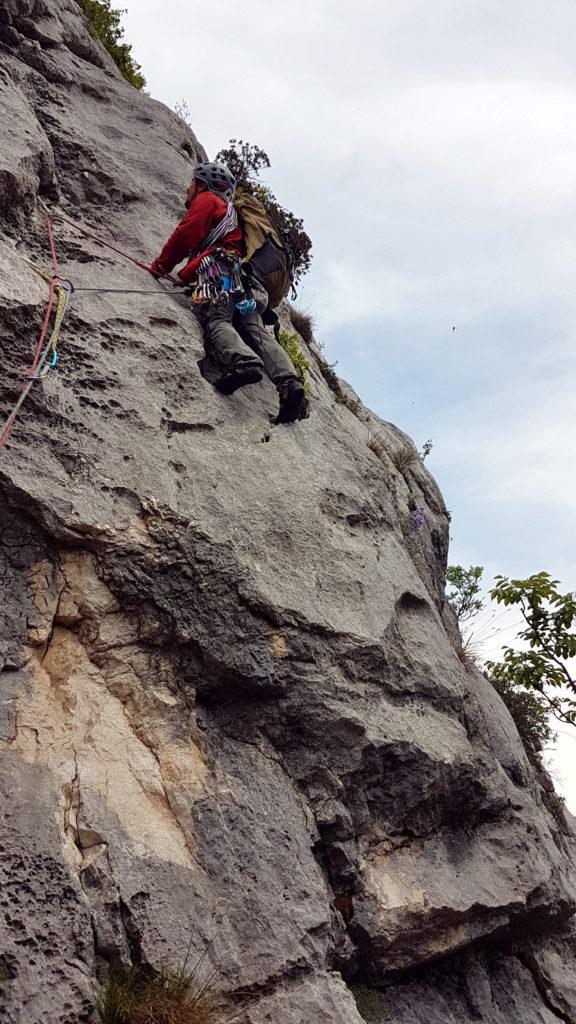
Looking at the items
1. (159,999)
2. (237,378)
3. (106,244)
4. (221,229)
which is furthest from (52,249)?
(159,999)

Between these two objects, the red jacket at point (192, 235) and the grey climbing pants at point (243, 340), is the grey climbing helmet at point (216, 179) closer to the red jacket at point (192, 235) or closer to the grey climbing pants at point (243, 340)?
the red jacket at point (192, 235)

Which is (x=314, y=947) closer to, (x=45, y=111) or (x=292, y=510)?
(x=292, y=510)

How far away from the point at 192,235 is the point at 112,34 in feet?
23.7

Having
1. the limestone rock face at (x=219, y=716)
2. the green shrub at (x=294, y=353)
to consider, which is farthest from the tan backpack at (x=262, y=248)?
the limestone rock face at (x=219, y=716)

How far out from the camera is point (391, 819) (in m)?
6.23

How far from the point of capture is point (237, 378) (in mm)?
7105

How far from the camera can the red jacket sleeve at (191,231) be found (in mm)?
7867

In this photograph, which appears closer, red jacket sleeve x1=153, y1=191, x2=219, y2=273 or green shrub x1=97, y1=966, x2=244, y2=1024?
green shrub x1=97, y1=966, x2=244, y2=1024

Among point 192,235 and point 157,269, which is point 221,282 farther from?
point 157,269

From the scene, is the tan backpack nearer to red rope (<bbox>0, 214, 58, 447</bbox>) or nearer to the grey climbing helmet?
the grey climbing helmet

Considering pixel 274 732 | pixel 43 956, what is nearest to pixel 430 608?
pixel 274 732

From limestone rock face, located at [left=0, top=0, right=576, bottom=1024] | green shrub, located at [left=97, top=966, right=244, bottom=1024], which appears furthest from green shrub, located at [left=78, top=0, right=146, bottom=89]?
green shrub, located at [left=97, top=966, right=244, bottom=1024]

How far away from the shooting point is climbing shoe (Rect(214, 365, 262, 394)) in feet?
23.2

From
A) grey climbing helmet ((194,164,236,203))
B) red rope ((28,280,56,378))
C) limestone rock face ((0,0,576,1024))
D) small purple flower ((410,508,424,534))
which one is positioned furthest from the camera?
small purple flower ((410,508,424,534))
